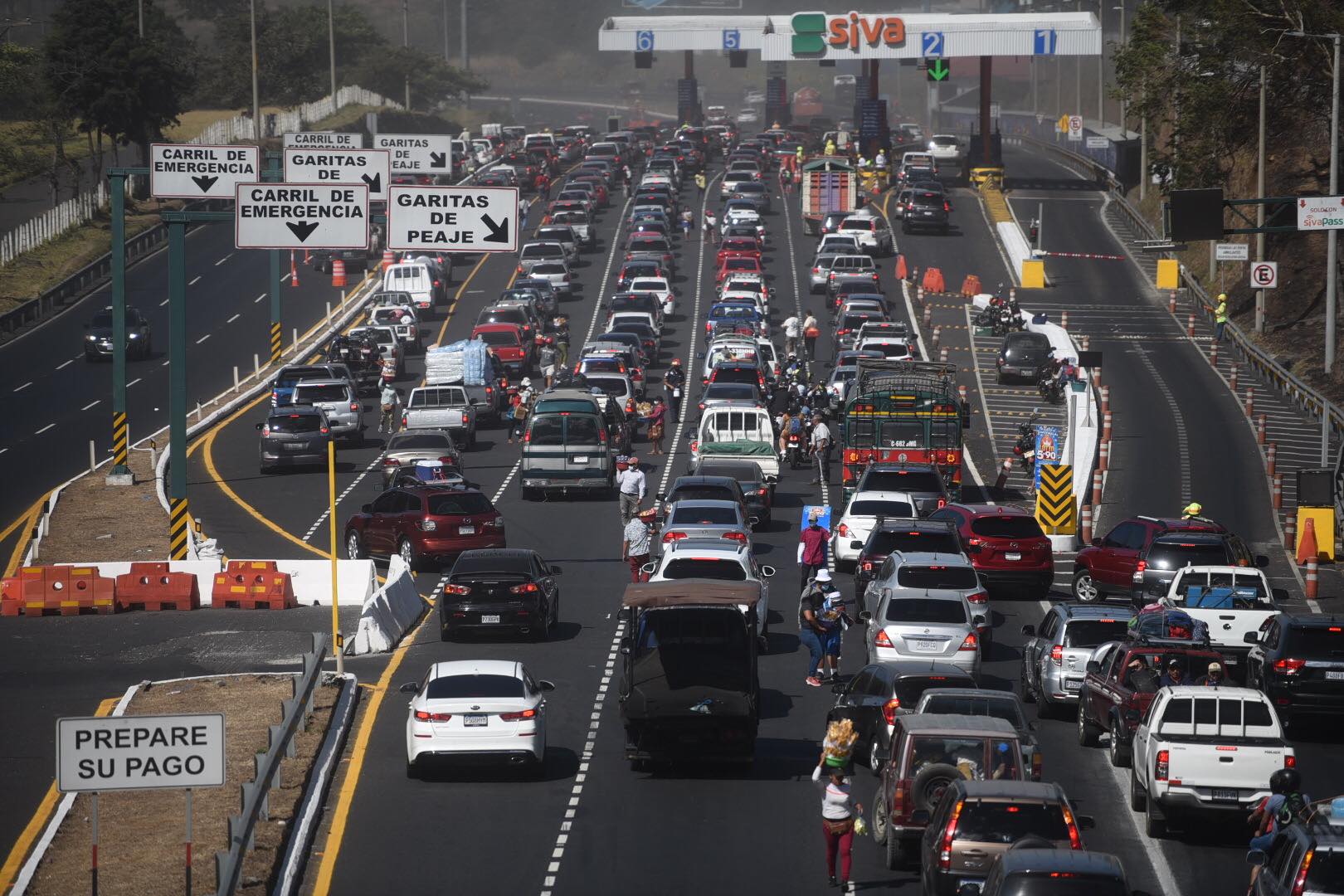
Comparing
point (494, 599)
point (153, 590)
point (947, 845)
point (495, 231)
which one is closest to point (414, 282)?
point (495, 231)

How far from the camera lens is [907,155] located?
104m

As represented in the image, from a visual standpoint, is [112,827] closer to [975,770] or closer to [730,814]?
[730,814]

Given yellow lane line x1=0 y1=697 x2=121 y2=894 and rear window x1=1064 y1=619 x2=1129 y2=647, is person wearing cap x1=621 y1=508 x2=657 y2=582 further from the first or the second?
yellow lane line x1=0 y1=697 x2=121 y2=894

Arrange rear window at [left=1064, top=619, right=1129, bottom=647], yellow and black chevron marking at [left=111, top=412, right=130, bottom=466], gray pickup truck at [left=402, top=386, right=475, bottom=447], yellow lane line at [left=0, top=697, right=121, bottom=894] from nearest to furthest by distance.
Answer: yellow lane line at [left=0, top=697, right=121, bottom=894], rear window at [left=1064, top=619, right=1129, bottom=647], yellow and black chevron marking at [left=111, top=412, right=130, bottom=466], gray pickup truck at [left=402, top=386, right=475, bottom=447]

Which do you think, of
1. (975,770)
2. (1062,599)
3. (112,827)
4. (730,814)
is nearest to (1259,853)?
(975,770)

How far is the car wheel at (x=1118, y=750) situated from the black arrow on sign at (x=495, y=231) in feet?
52.0

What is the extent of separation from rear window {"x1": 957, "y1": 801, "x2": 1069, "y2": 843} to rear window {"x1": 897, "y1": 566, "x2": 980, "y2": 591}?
1189 cm

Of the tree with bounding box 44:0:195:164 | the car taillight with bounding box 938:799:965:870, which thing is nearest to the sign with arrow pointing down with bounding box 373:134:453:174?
the tree with bounding box 44:0:195:164

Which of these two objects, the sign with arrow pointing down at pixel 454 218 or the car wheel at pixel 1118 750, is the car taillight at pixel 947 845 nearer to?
the car wheel at pixel 1118 750

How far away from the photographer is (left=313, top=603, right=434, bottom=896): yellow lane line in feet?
65.0

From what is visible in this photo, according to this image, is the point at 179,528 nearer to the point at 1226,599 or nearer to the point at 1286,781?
the point at 1226,599

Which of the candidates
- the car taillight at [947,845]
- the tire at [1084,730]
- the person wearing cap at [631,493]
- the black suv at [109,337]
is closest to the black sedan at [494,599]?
the person wearing cap at [631,493]

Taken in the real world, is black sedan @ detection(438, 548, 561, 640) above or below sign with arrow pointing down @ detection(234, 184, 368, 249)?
below

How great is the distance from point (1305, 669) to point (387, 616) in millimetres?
13469
